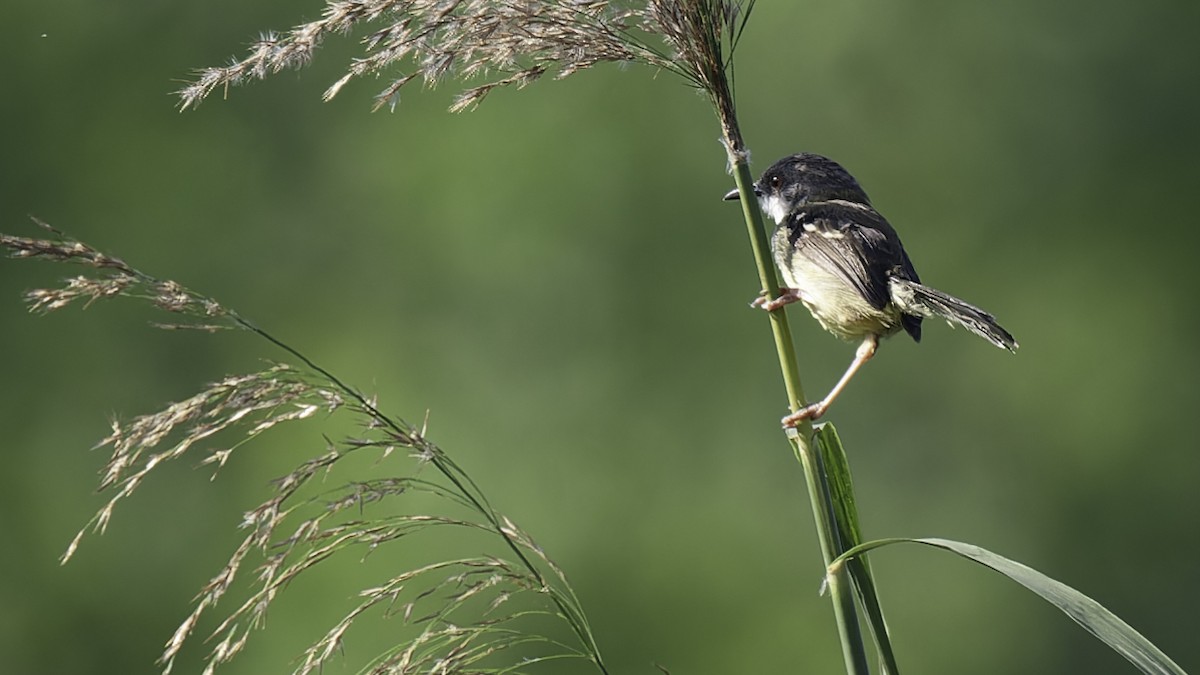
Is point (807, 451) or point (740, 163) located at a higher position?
point (740, 163)

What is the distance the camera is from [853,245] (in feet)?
11.0

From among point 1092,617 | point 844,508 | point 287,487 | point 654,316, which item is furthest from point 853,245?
point 654,316

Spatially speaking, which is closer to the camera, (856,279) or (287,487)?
(287,487)

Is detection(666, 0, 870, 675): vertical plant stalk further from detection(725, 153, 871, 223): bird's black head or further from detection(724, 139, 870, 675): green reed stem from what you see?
detection(725, 153, 871, 223): bird's black head

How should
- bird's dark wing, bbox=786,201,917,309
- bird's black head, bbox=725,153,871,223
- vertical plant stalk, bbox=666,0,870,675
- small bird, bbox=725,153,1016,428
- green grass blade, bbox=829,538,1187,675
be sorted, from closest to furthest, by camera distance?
green grass blade, bbox=829,538,1187,675, vertical plant stalk, bbox=666,0,870,675, small bird, bbox=725,153,1016,428, bird's dark wing, bbox=786,201,917,309, bird's black head, bbox=725,153,871,223

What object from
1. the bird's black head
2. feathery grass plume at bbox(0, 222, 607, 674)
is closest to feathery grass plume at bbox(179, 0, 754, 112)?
feathery grass plume at bbox(0, 222, 607, 674)

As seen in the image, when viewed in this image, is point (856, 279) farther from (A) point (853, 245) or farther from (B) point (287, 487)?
(B) point (287, 487)

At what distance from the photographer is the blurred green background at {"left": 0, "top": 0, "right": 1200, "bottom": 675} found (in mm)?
10516

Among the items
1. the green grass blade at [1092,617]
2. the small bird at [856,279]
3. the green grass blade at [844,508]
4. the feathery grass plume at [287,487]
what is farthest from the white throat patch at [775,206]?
the green grass blade at [1092,617]

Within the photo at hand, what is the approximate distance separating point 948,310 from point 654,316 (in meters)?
7.90

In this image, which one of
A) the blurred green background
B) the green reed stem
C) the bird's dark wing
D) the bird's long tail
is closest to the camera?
the green reed stem

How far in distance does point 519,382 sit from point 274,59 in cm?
850

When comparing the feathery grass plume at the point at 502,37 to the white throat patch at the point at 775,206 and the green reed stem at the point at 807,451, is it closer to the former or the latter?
the green reed stem at the point at 807,451

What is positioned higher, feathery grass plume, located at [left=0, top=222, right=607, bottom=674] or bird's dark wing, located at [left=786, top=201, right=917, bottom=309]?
bird's dark wing, located at [left=786, top=201, right=917, bottom=309]
